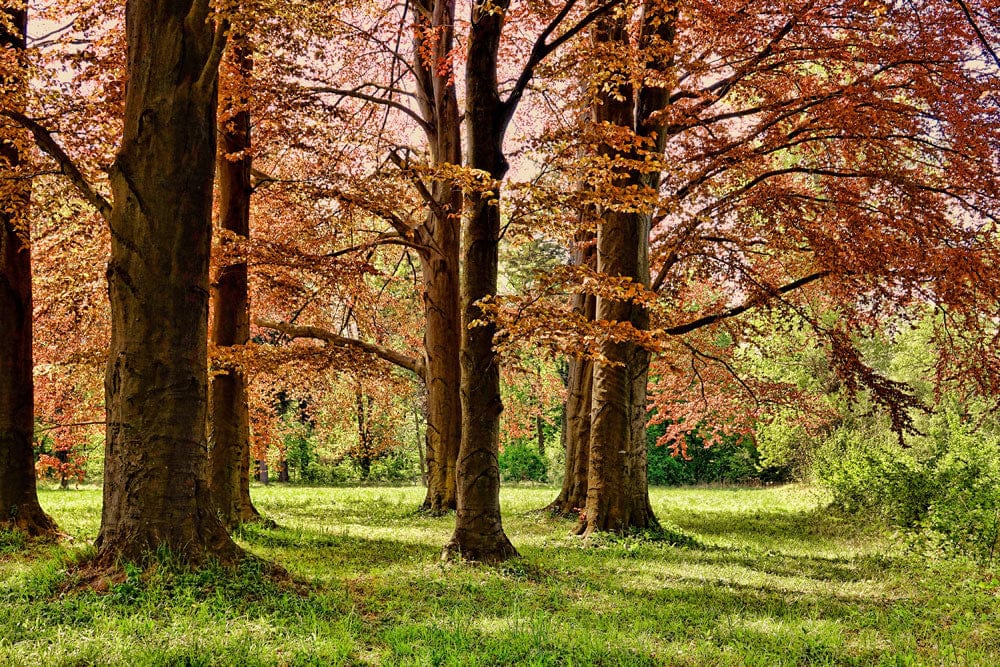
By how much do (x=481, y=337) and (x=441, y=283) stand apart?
23.9 ft

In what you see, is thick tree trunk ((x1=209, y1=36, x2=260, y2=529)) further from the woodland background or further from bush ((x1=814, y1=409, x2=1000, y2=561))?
bush ((x1=814, y1=409, x2=1000, y2=561))

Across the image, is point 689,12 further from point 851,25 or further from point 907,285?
point 907,285

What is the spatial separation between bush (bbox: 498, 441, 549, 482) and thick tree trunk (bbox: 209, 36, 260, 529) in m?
27.5

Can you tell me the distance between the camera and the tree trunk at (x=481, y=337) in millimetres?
8547

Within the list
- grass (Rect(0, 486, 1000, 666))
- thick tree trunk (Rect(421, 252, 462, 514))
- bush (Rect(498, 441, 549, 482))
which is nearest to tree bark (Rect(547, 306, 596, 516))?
thick tree trunk (Rect(421, 252, 462, 514))

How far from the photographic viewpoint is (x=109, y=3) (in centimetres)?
1046

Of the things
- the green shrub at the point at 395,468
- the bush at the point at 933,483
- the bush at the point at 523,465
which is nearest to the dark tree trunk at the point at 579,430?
the bush at the point at 933,483

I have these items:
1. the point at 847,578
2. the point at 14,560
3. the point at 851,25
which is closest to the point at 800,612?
the point at 847,578

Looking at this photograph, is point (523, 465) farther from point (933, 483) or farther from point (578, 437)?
point (933, 483)

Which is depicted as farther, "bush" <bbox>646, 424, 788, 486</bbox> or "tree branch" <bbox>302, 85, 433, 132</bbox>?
"bush" <bbox>646, 424, 788, 486</bbox>

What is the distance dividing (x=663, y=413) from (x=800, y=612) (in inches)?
Answer: 427

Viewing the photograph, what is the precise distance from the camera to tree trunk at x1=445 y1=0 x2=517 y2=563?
855 cm

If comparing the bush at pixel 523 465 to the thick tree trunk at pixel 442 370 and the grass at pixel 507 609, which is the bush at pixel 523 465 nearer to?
the thick tree trunk at pixel 442 370

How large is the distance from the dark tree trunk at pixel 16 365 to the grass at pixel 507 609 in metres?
0.72
